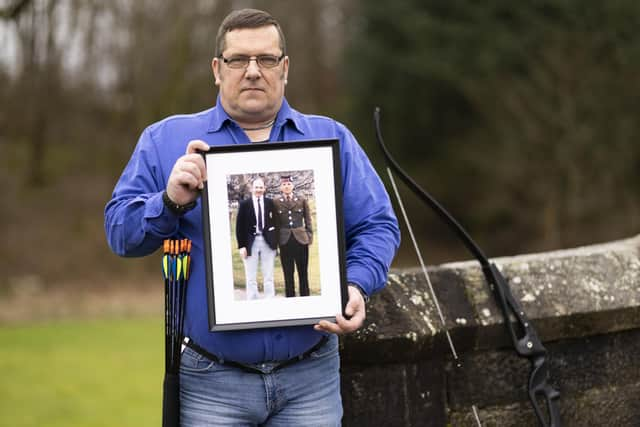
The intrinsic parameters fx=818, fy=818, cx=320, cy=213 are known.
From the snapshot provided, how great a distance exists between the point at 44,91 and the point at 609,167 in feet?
44.6

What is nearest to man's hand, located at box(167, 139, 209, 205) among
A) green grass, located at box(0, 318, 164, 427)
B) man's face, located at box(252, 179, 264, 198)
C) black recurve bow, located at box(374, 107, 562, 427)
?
man's face, located at box(252, 179, 264, 198)

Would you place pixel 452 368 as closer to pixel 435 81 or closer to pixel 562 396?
pixel 562 396

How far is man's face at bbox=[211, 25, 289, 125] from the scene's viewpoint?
7.61 feet

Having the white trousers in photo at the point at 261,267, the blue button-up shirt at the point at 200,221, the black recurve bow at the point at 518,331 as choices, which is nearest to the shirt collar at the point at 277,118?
the blue button-up shirt at the point at 200,221

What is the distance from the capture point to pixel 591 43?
17.2 metres

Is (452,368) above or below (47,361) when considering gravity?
above

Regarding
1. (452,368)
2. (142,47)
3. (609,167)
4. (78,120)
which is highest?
(142,47)

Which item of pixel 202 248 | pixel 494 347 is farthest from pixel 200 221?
pixel 494 347

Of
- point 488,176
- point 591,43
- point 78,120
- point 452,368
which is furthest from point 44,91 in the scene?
point 452,368

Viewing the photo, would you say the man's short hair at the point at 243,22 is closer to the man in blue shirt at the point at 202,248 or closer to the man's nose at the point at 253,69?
the man in blue shirt at the point at 202,248

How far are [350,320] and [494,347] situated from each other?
1.05 metres

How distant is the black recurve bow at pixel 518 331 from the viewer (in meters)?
2.92

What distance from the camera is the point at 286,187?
2264 mm

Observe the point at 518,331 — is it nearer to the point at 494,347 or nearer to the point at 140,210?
the point at 494,347
